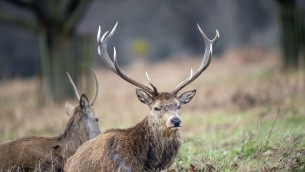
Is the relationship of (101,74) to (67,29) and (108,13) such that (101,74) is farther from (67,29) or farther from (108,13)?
(67,29)

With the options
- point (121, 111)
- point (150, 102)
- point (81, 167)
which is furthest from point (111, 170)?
point (121, 111)

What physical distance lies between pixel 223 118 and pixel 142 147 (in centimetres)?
558

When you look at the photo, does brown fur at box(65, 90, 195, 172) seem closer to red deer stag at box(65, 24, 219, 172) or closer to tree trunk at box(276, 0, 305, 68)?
red deer stag at box(65, 24, 219, 172)

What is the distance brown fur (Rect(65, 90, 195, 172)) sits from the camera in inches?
301

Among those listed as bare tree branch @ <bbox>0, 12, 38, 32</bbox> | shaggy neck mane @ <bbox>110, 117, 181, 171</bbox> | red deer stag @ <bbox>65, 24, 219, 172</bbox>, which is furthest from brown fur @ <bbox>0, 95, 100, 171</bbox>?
bare tree branch @ <bbox>0, 12, 38, 32</bbox>

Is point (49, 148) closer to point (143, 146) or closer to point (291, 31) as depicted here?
point (143, 146)

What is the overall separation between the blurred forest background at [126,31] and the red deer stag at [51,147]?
26.7 feet

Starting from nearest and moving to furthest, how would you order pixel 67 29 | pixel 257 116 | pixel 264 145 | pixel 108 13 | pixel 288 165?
1. pixel 288 165
2. pixel 264 145
3. pixel 257 116
4. pixel 67 29
5. pixel 108 13

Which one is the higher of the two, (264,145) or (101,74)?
(101,74)

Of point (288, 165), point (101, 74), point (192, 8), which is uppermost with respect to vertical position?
point (192, 8)

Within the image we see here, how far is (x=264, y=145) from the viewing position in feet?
28.0

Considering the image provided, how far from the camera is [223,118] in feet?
43.1

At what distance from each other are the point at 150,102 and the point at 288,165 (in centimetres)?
182

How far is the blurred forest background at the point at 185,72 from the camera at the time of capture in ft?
31.1
